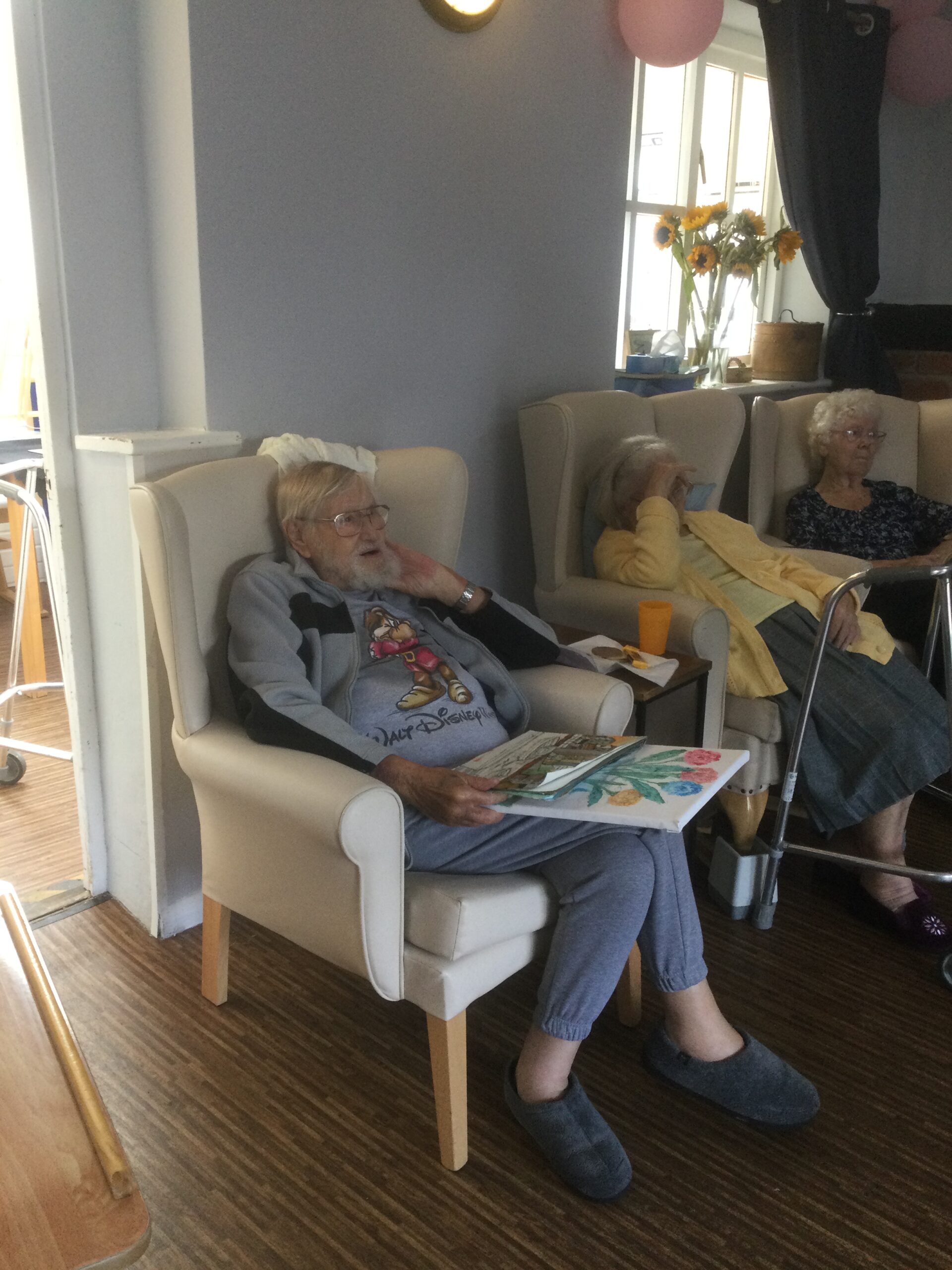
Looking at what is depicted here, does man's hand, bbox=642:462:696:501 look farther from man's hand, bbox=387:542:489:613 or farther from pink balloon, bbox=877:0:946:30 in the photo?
pink balloon, bbox=877:0:946:30

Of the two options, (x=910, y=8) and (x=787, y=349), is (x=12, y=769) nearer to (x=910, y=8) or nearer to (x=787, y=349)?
(x=787, y=349)

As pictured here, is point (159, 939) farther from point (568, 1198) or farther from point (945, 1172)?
point (945, 1172)

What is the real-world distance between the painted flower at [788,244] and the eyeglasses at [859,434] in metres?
0.96

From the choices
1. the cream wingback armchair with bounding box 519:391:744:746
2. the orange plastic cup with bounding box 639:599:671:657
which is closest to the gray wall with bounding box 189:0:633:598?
the cream wingback armchair with bounding box 519:391:744:746

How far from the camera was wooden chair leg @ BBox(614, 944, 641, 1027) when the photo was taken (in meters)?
1.87

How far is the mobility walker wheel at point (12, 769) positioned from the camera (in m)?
2.77

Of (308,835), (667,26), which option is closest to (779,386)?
(667,26)

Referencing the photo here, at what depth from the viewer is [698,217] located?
3.40 m

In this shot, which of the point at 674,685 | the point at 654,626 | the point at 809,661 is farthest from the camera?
the point at 809,661

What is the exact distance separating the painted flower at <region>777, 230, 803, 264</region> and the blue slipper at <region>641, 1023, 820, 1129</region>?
8.99ft

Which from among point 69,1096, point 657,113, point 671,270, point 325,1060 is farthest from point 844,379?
point 69,1096

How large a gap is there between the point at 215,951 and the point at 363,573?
28.7 inches

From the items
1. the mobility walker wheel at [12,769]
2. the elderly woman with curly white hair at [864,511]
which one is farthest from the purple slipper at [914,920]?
the mobility walker wheel at [12,769]

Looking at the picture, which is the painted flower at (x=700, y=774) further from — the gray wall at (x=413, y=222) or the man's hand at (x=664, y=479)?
the gray wall at (x=413, y=222)
